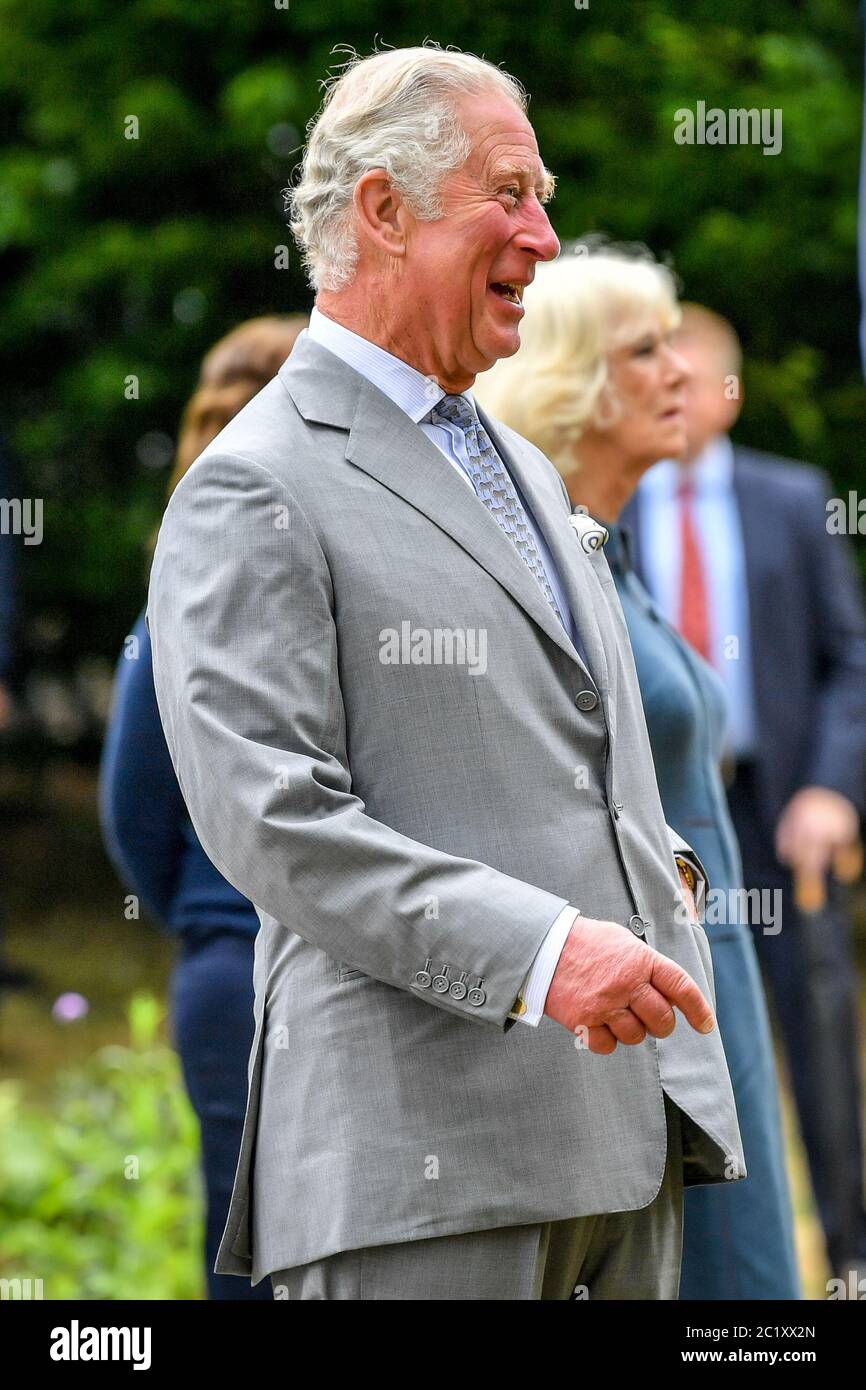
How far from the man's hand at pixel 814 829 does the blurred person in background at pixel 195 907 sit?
1.34 m

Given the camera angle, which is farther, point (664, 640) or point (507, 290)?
point (664, 640)

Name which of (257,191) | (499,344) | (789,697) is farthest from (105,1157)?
(257,191)

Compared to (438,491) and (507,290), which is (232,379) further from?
(438,491)

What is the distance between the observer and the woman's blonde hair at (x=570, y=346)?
2879mm

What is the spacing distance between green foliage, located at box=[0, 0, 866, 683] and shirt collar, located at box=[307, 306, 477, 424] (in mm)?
4743

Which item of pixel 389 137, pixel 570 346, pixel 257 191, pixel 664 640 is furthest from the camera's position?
pixel 257 191

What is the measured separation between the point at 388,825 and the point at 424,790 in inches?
2.0

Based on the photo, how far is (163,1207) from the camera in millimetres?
3830

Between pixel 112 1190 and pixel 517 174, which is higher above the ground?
pixel 517 174

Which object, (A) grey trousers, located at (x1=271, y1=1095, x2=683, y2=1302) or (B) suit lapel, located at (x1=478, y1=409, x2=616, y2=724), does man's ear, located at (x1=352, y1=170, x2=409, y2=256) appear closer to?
(B) suit lapel, located at (x1=478, y1=409, x2=616, y2=724)

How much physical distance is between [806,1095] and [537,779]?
245 cm

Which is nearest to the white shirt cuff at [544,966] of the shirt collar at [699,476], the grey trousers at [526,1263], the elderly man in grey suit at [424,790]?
the elderly man in grey suit at [424,790]

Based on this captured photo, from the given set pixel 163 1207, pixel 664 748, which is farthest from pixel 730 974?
pixel 163 1207

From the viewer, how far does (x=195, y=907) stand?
303cm
